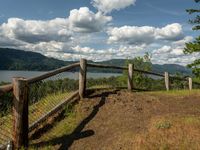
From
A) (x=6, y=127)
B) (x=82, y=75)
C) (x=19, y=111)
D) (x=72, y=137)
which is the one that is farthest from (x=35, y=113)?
(x=19, y=111)

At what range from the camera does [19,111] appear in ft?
30.1

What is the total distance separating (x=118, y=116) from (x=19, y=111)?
4.11 m

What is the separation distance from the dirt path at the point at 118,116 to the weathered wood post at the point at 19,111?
992mm

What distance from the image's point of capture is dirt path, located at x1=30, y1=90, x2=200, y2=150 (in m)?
9.66

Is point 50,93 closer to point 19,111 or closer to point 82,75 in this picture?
point 82,75

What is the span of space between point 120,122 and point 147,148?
9.05ft

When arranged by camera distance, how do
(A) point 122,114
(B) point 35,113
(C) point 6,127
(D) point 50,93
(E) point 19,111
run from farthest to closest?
(D) point 50,93 → (B) point 35,113 → (A) point 122,114 → (C) point 6,127 → (E) point 19,111

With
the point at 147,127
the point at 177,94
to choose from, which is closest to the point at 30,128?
the point at 147,127

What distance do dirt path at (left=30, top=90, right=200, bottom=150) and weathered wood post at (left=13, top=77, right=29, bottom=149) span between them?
0.99m

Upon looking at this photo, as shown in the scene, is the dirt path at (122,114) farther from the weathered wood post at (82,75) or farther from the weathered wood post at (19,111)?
the weathered wood post at (19,111)

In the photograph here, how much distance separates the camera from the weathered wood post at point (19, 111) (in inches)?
360

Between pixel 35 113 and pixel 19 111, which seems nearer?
pixel 19 111

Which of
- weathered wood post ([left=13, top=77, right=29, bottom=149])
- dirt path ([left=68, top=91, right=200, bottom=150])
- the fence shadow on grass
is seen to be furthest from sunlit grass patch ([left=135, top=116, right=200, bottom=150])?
weathered wood post ([left=13, top=77, right=29, bottom=149])

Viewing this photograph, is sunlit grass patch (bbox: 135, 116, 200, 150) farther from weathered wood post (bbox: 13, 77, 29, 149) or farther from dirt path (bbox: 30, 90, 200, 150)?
weathered wood post (bbox: 13, 77, 29, 149)
